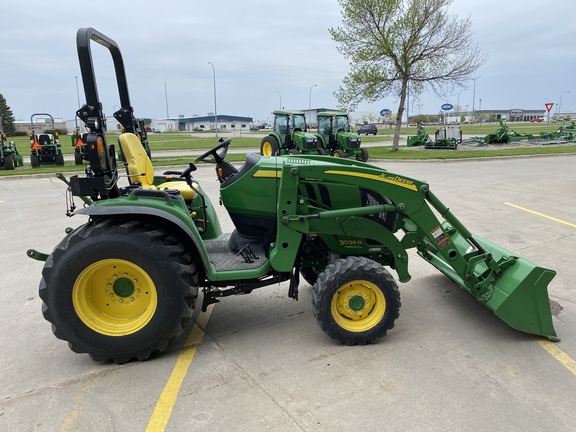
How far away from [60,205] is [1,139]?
1020 centimetres

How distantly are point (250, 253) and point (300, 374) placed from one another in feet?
3.73

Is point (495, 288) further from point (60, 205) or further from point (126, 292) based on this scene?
point (60, 205)

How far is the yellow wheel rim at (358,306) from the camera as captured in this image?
331 centimetres

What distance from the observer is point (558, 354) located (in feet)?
10.4

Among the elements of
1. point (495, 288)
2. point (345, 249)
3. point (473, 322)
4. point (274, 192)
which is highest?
point (274, 192)

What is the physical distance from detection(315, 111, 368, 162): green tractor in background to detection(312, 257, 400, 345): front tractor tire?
14.6 metres

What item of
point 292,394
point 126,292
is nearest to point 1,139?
point 126,292

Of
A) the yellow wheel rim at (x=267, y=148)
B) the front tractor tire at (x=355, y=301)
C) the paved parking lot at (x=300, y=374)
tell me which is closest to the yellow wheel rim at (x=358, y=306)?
the front tractor tire at (x=355, y=301)

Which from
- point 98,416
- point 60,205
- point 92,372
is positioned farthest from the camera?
point 60,205

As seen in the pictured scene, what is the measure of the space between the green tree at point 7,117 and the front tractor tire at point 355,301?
6533cm

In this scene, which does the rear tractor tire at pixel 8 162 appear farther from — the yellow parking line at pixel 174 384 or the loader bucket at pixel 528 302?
the loader bucket at pixel 528 302

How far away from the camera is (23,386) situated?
9.29ft

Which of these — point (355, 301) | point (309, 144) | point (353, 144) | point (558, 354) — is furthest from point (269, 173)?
point (353, 144)

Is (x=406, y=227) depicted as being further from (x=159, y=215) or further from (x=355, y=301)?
(x=159, y=215)
